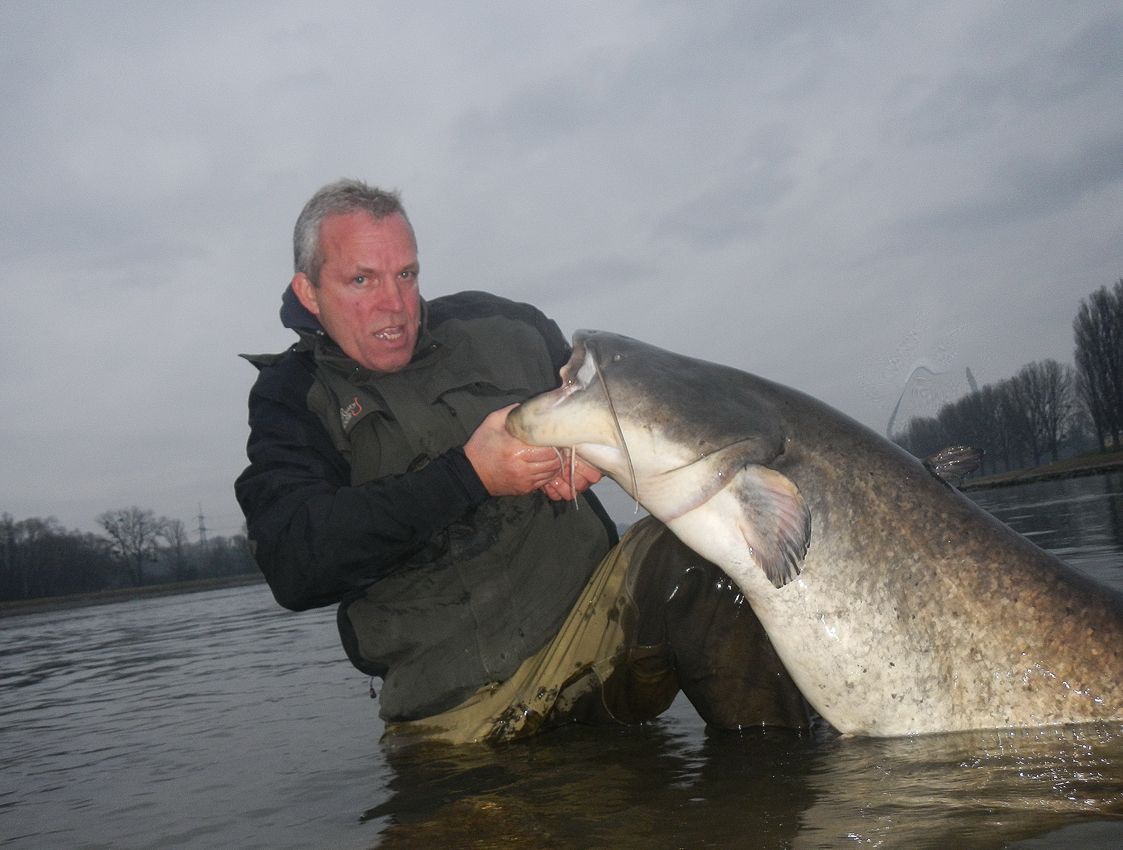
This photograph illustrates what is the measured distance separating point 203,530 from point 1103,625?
432 feet

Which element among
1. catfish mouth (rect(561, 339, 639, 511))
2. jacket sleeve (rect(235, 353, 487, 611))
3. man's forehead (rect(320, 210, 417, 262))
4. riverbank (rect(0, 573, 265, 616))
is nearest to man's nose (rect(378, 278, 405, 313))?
man's forehead (rect(320, 210, 417, 262))

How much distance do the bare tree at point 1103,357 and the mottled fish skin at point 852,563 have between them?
57.3 m

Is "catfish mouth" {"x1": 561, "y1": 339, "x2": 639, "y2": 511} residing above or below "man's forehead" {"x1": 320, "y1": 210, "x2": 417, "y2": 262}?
below

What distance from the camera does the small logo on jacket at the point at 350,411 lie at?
11.8 feet

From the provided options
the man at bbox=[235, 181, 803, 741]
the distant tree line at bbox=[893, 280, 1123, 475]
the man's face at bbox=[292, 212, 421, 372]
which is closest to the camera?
the man at bbox=[235, 181, 803, 741]

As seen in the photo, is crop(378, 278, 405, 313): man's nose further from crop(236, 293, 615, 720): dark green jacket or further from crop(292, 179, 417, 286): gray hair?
crop(292, 179, 417, 286): gray hair

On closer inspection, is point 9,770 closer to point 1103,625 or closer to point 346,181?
point 346,181

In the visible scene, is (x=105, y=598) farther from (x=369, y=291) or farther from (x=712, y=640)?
(x=712, y=640)

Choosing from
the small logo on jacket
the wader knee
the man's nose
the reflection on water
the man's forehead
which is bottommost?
the reflection on water

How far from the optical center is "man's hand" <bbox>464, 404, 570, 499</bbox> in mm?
2920

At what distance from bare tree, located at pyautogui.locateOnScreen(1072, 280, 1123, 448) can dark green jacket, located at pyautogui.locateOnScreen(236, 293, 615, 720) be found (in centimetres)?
5739

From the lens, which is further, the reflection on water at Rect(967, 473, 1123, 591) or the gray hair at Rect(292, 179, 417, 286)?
the reflection on water at Rect(967, 473, 1123, 591)

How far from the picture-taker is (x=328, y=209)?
Result: 390cm

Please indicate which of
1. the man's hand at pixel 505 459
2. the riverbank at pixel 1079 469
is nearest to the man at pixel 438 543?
the man's hand at pixel 505 459
